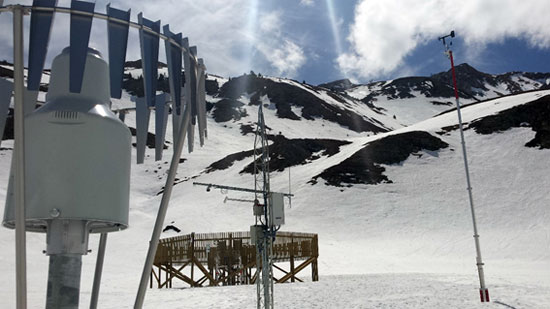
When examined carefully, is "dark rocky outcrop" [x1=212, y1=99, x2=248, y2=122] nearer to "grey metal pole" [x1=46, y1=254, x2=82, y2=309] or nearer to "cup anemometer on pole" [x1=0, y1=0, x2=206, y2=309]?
"cup anemometer on pole" [x1=0, y1=0, x2=206, y2=309]

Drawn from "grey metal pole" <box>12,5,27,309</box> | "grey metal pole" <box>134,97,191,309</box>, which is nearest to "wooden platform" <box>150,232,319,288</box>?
"grey metal pole" <box>134,97,191,309</box>

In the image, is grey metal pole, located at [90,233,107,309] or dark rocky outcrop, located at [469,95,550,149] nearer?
grey metal pole, located at [90,233,107,309]

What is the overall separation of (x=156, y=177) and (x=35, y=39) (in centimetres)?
6919

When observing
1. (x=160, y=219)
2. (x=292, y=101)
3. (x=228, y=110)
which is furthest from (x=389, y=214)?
(x=292, y=101)

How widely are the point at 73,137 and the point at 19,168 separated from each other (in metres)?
1.01

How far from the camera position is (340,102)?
16550cm

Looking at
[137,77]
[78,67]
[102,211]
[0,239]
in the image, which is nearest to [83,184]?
[102,211]

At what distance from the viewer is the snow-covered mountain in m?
18.0

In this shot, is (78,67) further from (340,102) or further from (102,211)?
(340,102)

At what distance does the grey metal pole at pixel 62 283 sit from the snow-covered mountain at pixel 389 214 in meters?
10.3

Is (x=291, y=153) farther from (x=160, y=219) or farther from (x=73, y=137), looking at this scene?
(x=73, y=137)

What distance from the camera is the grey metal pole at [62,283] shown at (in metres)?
5.91

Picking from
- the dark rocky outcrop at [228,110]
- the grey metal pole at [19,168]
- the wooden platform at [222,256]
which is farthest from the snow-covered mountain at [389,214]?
the dark rocky outcrop at [228,110]

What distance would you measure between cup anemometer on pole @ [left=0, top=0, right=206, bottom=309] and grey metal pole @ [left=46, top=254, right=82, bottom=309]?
1cm
